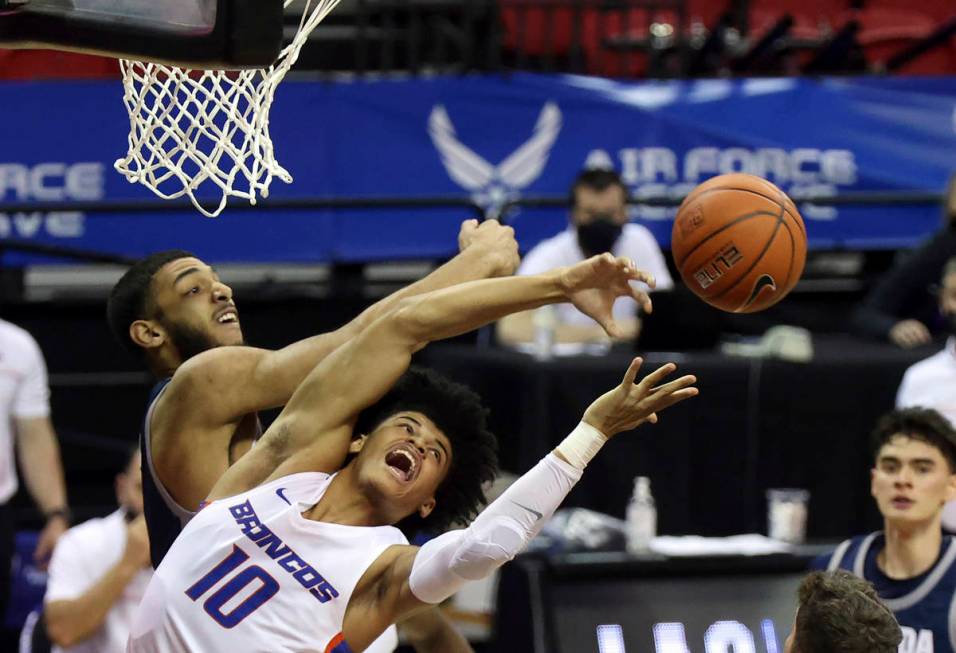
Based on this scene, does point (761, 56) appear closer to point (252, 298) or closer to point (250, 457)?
point (252, 298)

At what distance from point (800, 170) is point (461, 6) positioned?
1901mm

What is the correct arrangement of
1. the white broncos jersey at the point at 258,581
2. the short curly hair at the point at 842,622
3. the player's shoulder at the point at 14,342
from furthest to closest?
the player's shoulder at the point at 14,342 < the white broncos jersey at the point at 258,581 < the short curly hair at the point at 842,622

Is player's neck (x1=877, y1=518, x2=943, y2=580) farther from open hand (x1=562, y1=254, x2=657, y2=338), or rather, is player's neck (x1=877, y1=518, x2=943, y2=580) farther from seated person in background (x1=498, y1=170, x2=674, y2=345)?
seated person in background (x1=498, y1=170, x2=674, y2=345)

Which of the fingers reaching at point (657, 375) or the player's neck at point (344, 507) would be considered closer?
the fingers reaching at point (657, 375)

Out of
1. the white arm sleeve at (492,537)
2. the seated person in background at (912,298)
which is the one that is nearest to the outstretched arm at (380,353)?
the white arm sleeve at (492,537)

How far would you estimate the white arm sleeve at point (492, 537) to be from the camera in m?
3.78

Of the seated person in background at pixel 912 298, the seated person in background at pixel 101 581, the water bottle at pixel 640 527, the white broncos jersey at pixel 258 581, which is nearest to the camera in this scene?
the white broncos jersey at pixel 258 581

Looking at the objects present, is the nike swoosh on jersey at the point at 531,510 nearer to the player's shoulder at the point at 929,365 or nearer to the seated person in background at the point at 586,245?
the player's shoulder at the point at 929,365

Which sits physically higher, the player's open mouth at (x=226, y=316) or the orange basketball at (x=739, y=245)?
the orange basketball at (x=739, y=245)

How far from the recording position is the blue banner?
804cm

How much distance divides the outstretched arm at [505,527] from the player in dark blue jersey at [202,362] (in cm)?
66

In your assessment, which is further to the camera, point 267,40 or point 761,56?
point 761,56

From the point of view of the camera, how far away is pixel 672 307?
23.7 feet

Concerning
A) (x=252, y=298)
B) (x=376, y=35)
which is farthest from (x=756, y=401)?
(x=376, y=35)
